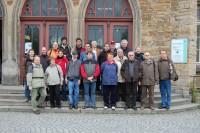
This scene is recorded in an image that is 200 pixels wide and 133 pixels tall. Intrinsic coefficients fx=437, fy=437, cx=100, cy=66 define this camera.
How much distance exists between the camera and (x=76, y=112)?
12453 millimetres

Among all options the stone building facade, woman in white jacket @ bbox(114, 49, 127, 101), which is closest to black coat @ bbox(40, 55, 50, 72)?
woman in white jacket @ bbox(114, 49, 127, 101)

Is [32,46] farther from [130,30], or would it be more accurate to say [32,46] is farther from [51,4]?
[130,30]

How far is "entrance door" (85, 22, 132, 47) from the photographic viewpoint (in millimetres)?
15883

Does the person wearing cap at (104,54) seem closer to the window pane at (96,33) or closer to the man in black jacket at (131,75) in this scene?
the man in black jacket at (131,75)

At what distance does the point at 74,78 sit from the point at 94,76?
22.6 inches


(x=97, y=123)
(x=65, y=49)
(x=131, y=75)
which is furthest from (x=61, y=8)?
(x=97, y=123)

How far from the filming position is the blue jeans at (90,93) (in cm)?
1257

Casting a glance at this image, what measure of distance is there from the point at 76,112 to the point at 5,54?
14.3 feet

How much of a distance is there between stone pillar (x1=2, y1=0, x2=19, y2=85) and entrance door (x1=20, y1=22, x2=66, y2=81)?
435mm

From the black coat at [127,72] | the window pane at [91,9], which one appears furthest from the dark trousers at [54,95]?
the window pane at [91,9]

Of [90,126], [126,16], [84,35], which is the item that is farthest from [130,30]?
[90,126]

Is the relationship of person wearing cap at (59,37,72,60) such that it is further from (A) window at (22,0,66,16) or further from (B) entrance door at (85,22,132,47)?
(A) window at (22,0,66,16)

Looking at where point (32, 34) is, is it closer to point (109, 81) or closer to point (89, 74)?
point (89, 74)

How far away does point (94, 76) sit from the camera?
12.5 meters
